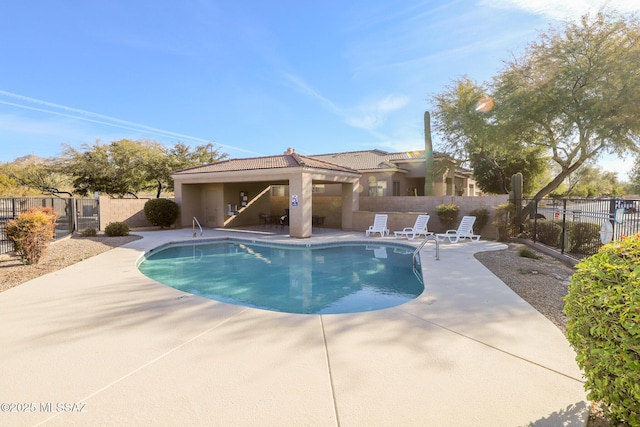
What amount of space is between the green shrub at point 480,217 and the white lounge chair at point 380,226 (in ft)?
13.9

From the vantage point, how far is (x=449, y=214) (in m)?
16.6

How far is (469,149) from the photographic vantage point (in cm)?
2241

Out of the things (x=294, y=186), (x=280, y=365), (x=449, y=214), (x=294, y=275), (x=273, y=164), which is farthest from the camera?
(x=273, y=164)

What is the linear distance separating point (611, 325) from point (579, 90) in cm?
1660

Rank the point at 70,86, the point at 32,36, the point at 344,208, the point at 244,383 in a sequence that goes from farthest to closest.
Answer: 1. the point at 70,86
2. the point at 344,208
3. the point at 32,36
4. the point at 244,383

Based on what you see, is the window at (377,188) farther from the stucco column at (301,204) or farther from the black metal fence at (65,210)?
the black metal fence at (65,210)

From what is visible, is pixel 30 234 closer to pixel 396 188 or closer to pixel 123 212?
pixel 123 212

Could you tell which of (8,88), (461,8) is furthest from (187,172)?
(8,88)

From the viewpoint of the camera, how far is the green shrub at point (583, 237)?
33.4ft

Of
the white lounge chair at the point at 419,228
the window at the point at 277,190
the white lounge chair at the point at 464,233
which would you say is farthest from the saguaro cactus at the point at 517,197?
the window at the point at 277,190

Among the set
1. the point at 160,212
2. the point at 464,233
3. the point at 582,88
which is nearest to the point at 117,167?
the point at 160,212

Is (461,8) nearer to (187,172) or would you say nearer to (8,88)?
(187,172)

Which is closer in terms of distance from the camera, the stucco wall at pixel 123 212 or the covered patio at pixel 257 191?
the covered patio at pixel 257 191

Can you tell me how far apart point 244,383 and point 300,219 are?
1248 centimetres
